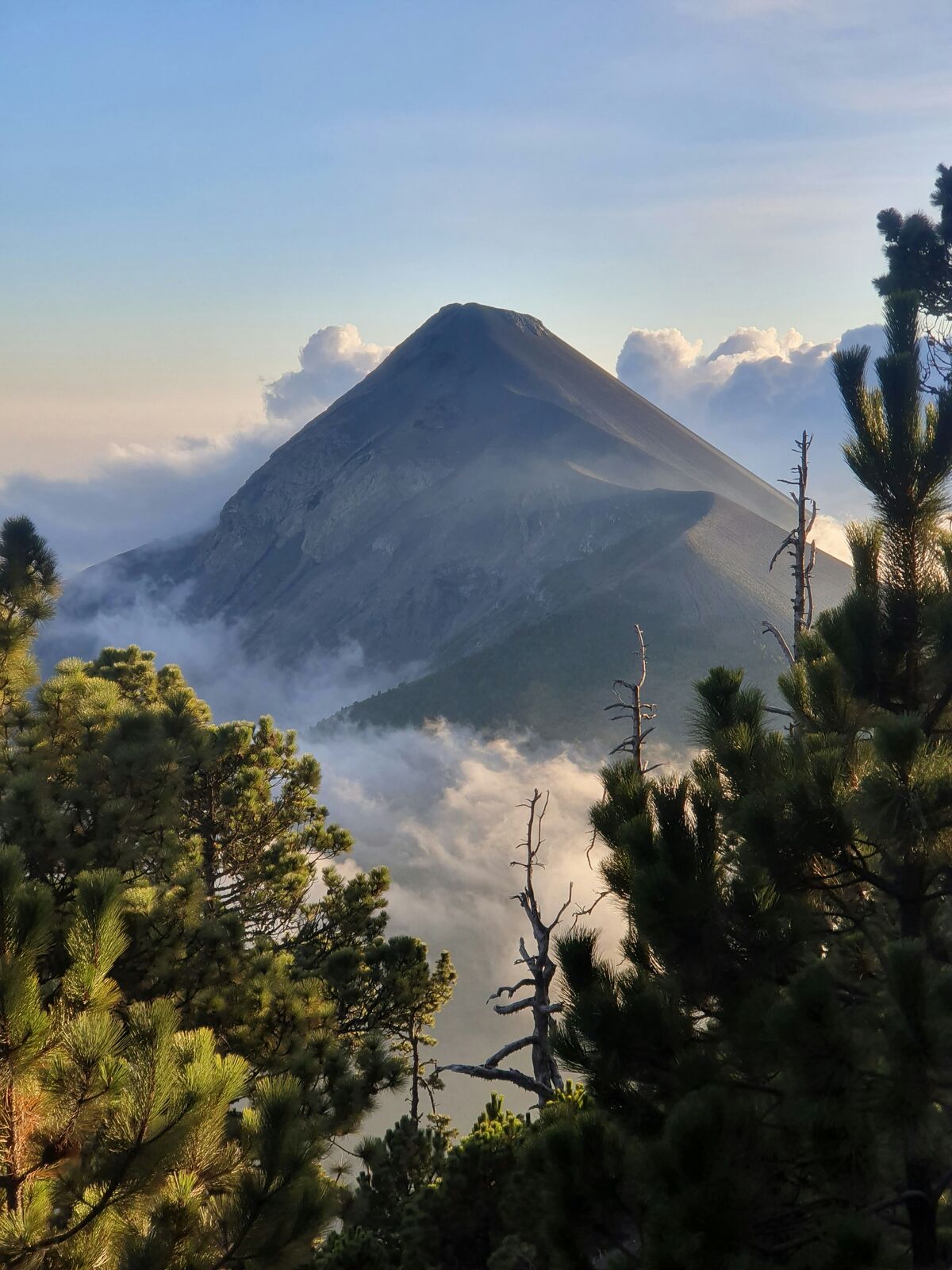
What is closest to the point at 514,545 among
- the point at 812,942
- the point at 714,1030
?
the point at 812,942

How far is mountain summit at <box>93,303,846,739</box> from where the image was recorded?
110 metres

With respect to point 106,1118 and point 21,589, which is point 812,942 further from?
point 21,589

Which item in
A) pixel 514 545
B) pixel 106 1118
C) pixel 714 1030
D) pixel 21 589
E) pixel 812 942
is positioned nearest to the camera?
pixel 106 1118

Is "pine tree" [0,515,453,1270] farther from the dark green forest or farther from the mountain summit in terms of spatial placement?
the mountain summit

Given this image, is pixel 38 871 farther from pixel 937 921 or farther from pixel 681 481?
pixel 681 481

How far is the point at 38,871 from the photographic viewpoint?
451 inches

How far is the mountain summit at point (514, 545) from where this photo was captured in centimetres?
10988

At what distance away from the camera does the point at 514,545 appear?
15388 cm

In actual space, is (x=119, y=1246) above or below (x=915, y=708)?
below

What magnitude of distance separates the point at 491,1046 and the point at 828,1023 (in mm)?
103848

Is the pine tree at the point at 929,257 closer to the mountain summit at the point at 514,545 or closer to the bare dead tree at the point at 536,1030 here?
the bare dead tree at the point at 536,1030

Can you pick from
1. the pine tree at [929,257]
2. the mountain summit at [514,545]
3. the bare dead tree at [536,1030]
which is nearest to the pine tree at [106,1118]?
the bare dead tree at [536,1030]

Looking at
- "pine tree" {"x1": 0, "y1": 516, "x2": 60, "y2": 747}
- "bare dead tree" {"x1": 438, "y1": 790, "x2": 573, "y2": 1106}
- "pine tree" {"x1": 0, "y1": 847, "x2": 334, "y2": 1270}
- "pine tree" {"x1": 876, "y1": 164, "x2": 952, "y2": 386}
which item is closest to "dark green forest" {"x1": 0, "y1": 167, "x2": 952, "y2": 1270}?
"pine tree" {"x1": 0, "y1": 847, "x2": 334, "y2": 1270}

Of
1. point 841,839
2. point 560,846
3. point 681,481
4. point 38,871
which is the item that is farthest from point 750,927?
point 681,481
